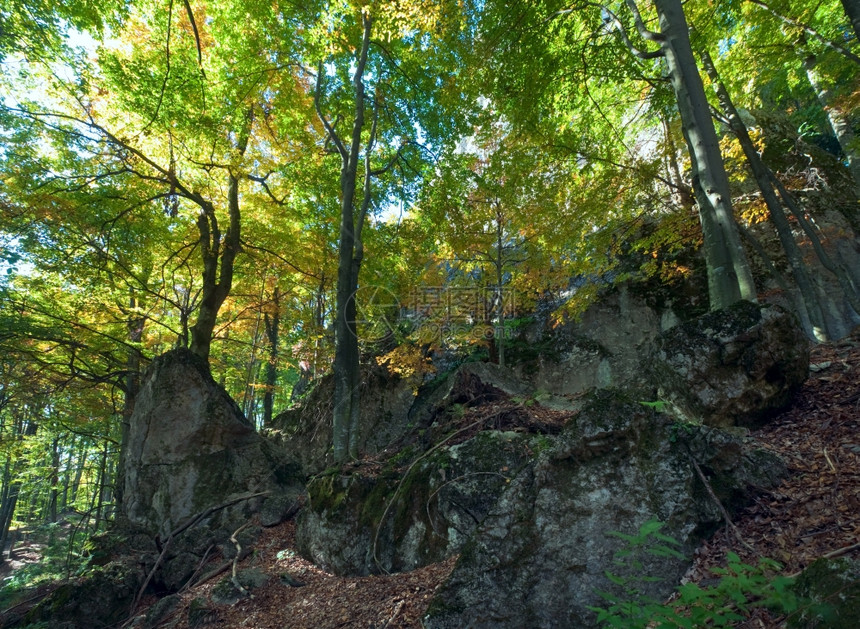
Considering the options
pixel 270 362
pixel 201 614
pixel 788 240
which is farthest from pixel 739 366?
pixel 270 362

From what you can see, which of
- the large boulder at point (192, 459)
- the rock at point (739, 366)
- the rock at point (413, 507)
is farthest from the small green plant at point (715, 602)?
the large boulder at point (192, 459)

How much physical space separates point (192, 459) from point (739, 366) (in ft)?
28.3

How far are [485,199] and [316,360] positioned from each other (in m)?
6.29

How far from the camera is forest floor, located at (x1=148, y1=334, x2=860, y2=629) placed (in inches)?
86.8

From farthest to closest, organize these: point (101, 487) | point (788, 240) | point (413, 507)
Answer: point (788, 240) → point (101, 487) → point (413, 507)

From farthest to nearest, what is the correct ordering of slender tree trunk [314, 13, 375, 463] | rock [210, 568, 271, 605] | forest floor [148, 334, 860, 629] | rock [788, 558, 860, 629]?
slender tree trunk [314, 13, 375, 463] → rock [210, 568, 271, 605] → forest floor [148, 334, 860, 629] → rock [788, 558, 860, 629]

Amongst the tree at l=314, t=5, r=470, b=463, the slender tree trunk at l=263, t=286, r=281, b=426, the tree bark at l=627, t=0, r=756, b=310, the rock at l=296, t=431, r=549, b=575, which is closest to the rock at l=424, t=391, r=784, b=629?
the rock at l=296, t=431, r=549, b=575

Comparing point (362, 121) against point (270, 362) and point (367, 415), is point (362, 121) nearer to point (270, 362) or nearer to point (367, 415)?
point (367, 415)

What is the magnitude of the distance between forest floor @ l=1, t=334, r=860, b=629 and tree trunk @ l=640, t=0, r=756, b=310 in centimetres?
124

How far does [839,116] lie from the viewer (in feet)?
25.2

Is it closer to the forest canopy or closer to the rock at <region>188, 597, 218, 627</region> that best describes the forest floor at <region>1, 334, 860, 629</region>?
the rock at <region>188, 597, 218, 627</region>

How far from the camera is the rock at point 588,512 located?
2.53 m

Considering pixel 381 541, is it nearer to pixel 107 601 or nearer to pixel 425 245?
pixel 107 601

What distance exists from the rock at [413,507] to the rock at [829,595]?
2.17 metres
